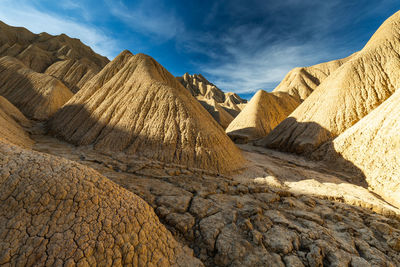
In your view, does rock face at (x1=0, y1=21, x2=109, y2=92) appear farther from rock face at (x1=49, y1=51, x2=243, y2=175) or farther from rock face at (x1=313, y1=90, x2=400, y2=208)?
rock face at (x1=313, y1=90, x2=400, y2=208)

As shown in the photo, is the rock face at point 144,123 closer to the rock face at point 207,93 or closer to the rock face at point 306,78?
the rock face at point 306,78

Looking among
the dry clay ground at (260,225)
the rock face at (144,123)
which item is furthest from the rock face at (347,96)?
the dry clay ground at (260,225)

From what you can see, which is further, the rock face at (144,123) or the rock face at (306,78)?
the rock face at (306,78)

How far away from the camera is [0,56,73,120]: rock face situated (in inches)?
504

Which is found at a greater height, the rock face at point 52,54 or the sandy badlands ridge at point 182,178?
the rock face at point 52,54

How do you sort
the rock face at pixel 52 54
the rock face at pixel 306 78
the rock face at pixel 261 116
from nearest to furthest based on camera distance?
the rock face at pixel 261 116
the rock face at pixel 52 54
the rock face at pixel 306 78

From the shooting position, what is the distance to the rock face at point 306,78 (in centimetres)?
2858

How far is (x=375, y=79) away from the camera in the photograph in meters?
12.0

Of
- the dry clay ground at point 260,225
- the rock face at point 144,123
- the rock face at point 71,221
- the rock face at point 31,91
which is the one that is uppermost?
the rock face at point 31,91

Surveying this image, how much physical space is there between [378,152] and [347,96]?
7033 mm

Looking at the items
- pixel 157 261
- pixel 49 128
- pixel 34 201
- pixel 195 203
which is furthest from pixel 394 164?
pixel 49 128

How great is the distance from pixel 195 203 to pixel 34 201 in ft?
6.27

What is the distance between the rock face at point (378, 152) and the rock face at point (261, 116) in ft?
31.4

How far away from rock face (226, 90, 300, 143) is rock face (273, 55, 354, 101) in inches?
154
